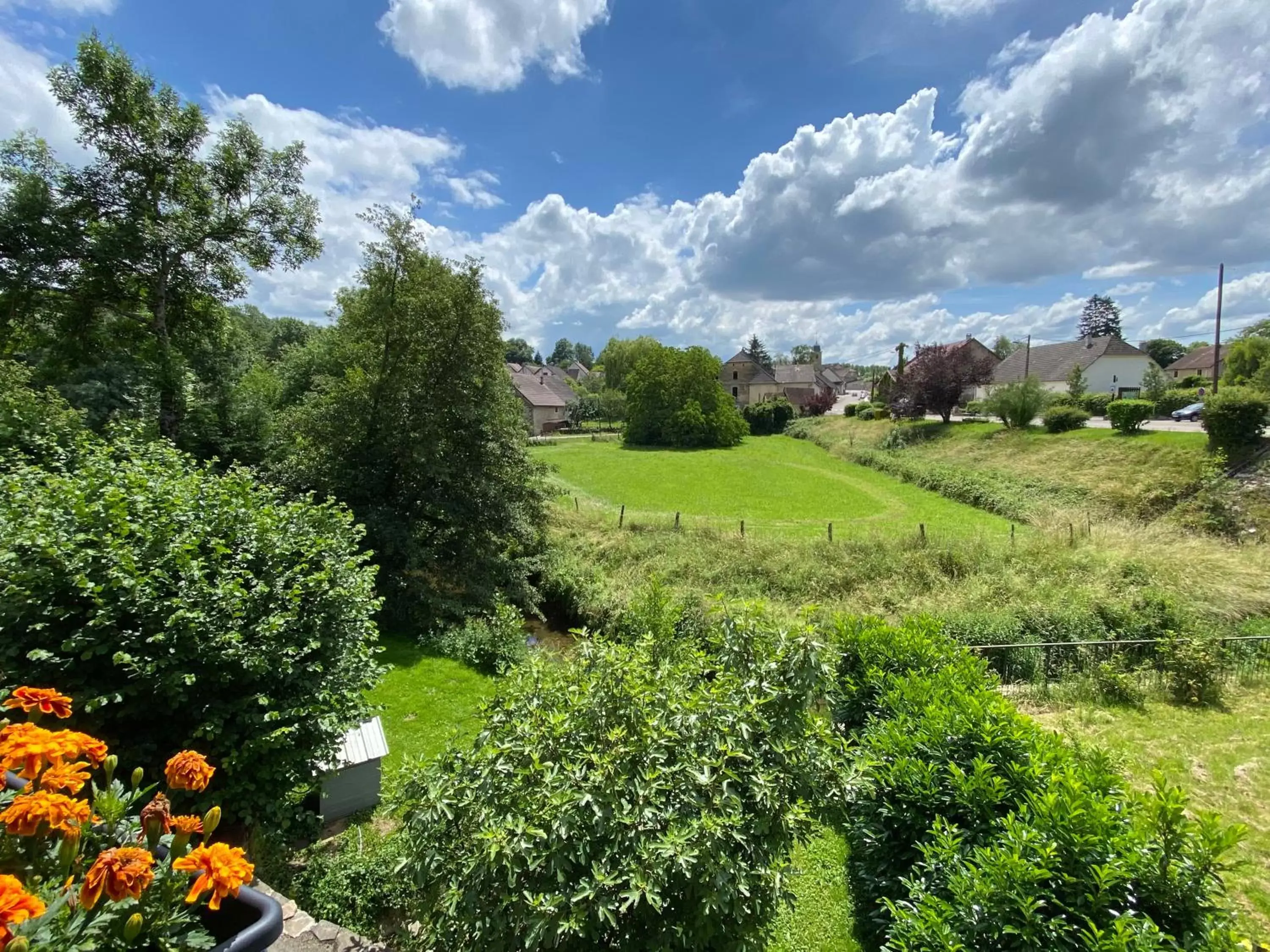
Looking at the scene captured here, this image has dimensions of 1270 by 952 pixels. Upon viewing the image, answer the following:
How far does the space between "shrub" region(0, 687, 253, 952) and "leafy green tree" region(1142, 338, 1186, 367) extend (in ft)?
302

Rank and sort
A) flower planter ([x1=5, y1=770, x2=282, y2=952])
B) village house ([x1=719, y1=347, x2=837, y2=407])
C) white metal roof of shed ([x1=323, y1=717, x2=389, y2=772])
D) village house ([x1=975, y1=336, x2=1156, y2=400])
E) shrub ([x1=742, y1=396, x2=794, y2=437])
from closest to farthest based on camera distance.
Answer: flower planter ([x1=5, y1=770, x2=282, y2=952]) → white metal roof of shed ([x1=323, y1=717, x2=389, y2=772]) → village house ([x1=975, y1=336, x2=1156, y2=400]) → shrub ([x1=742, y1=396, x2=794, y2=437]) → village house ([x1=719, y1=347, x2=837, y2=407])

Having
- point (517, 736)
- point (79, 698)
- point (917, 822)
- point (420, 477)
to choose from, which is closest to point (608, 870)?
point (517, 736)

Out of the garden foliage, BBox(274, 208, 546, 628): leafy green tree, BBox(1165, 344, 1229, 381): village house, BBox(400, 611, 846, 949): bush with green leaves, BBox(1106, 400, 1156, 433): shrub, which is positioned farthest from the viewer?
BBox(1165, 344, 1229, 381): village house

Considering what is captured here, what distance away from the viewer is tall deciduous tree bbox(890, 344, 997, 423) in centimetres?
3619

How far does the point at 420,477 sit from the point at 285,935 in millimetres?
11543

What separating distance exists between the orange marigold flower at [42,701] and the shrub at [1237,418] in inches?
1094

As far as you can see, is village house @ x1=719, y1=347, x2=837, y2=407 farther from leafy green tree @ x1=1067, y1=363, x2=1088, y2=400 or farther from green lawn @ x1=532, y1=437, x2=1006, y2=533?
green lawn @ x1=532, y1=437, x2=1006, y2=533

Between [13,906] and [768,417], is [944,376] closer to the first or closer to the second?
[768,417]

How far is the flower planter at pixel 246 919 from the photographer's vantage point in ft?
5.82

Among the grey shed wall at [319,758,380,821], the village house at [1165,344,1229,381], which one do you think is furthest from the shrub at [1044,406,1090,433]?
the grey shed wall at [319,758,380,821]

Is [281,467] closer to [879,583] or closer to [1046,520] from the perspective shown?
[879,583]

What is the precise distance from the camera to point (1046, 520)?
1827 centimetres

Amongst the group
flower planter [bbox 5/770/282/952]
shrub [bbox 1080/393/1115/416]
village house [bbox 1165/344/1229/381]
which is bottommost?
flower planter [bbox 5/770/282/952]

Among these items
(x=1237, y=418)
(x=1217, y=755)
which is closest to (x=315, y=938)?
(x=1217, y=755)
